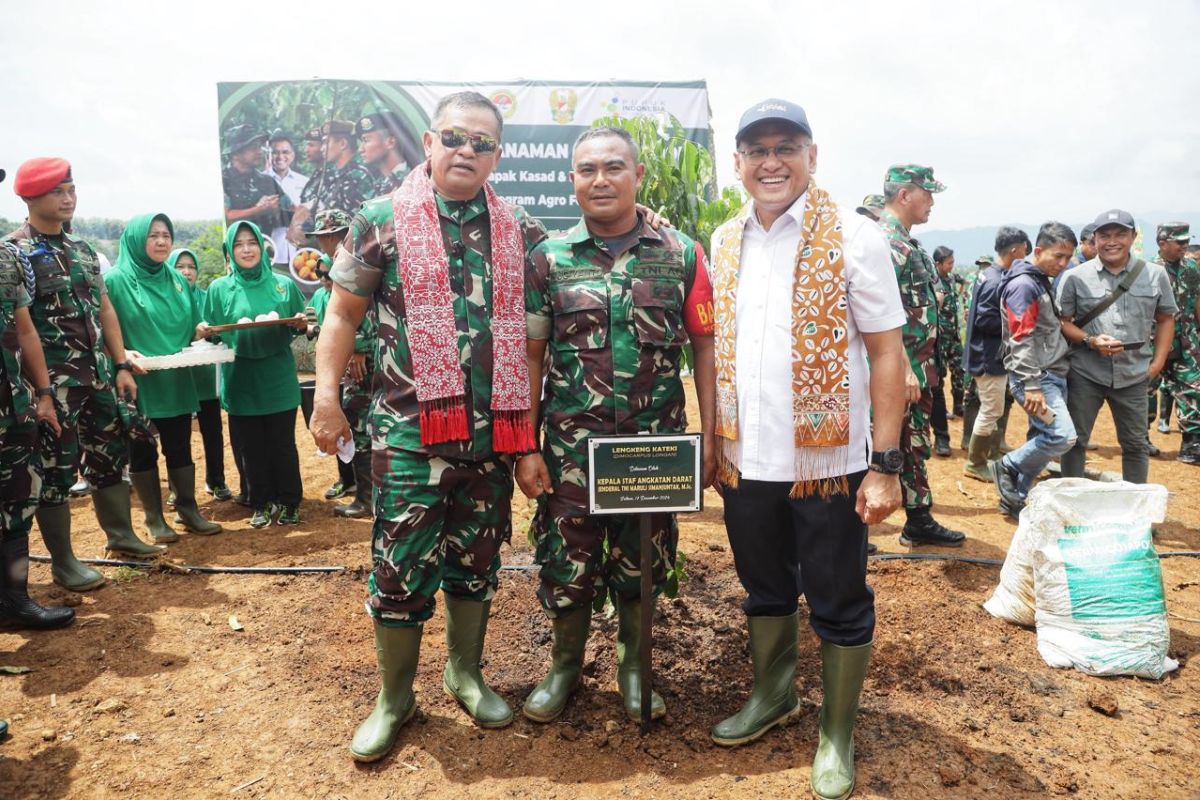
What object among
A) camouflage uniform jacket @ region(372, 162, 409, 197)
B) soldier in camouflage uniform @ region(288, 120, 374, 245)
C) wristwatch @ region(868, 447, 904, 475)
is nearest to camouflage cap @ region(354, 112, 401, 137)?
soldier in camouflage uniform @ region(288, 120, 374, 245)

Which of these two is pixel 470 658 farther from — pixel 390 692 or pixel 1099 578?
pixel 1099 578

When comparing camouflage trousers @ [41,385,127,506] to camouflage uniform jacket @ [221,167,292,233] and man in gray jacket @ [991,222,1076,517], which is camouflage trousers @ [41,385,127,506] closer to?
man in gray jacket @ [991,222,1076,517]

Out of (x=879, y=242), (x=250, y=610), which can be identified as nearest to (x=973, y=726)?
(x=879, y=242)

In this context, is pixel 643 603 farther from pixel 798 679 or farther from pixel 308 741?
pixel 308 741

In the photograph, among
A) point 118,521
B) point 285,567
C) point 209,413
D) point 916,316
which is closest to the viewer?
point 916,316

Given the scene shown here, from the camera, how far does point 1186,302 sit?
7281 millimetres

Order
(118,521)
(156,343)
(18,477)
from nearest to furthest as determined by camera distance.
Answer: (18,477) < (118,521) < (156,343)

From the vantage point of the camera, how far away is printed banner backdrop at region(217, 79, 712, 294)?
9875mm

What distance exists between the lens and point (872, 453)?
234 centimetres

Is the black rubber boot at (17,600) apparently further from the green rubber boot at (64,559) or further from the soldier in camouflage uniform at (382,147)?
the soldier in camouflage uniform at (382,147)

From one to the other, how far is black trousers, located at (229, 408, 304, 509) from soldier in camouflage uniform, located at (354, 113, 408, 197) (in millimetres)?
5340

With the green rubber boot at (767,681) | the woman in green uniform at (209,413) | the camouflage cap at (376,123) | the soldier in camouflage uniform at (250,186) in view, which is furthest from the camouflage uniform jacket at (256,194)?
the green rubber boot at (767,681)

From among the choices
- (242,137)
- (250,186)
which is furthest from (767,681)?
(242,137)

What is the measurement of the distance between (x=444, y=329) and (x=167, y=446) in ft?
12.0
